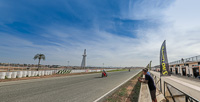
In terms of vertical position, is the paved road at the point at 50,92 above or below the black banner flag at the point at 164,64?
below

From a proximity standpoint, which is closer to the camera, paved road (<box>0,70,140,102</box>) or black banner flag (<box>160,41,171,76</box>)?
paved road (<box>0,70,140,102</box>)

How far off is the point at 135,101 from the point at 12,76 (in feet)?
53.4

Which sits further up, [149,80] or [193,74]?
[149,80]

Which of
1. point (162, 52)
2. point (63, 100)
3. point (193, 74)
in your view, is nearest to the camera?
point (63, 100)

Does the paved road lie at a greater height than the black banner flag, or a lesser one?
lesser

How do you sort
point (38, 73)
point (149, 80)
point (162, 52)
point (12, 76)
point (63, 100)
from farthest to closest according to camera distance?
point (38, 73), point (12, 76), point (162, 52), point (63, 100), point (149, 80)

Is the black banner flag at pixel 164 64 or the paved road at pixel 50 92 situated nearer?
the paved road at pixel 50 92

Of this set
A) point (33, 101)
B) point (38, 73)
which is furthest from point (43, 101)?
point (38, 73)

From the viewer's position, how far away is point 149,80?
4559 mm

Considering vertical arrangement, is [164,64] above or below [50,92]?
above

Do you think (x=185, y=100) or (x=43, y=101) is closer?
(x=185, y=100)

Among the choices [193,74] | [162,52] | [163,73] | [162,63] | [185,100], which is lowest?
[193,74]

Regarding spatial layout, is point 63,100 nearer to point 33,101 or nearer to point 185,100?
point 33,101

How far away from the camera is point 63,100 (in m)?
4.91
